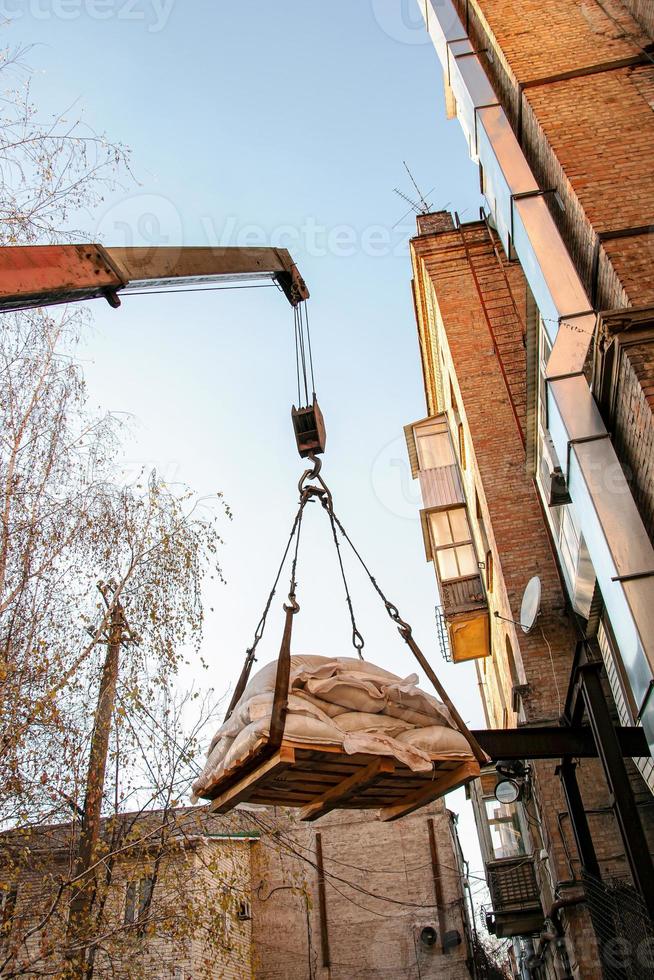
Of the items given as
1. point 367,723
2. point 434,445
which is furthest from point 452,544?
point 367,723

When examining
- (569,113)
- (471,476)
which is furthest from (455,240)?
(569,113)

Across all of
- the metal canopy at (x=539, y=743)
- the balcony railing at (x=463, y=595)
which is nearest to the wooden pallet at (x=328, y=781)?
the metal canopy at (x=539, y=743)

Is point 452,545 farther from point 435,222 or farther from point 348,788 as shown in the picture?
point 348,788

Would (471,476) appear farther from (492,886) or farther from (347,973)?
(347,973)

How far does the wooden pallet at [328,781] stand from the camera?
4582 millimetres

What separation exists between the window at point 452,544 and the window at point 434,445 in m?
1.50

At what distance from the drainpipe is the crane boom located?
3225mm

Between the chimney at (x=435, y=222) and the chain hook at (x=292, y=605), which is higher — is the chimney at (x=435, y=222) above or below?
above

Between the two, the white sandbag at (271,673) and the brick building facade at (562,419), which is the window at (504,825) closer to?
the brick building facade at (562,419)

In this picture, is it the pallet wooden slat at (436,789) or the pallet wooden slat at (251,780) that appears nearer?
the pallet wooden slat at (251,780)

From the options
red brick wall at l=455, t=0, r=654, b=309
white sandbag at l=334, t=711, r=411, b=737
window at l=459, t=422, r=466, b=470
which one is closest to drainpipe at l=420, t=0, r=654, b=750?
red brick wall at l=455, t=0, r=654, b=309

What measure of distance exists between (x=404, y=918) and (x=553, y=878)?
1007cm

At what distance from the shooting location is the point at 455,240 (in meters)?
17.2

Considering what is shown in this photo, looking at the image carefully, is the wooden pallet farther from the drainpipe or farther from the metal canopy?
the metal canopy
